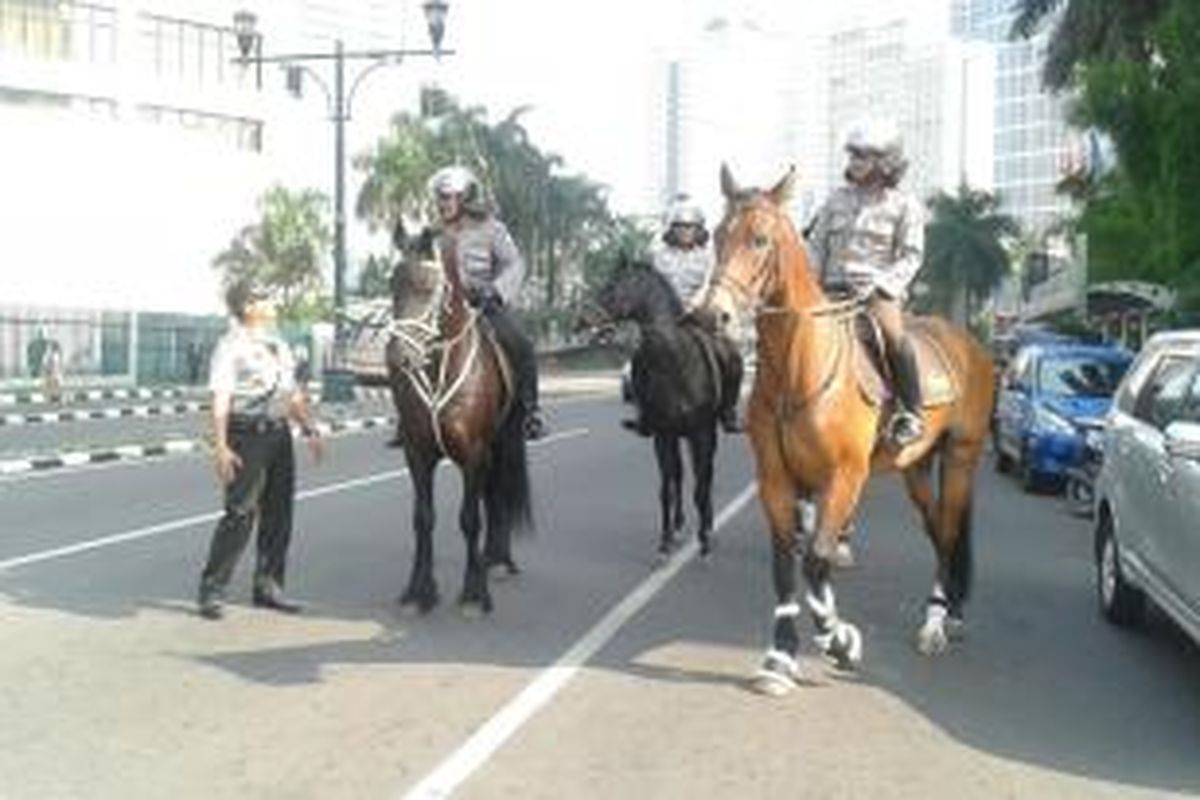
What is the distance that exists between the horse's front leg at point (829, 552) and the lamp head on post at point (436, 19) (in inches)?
998

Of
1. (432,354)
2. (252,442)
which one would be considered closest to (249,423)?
(252,442)

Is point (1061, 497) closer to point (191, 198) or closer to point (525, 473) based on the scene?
point (525, 473)

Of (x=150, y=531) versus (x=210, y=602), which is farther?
(x=150, y=531)

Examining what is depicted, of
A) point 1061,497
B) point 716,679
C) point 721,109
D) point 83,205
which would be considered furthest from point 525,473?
point 83,205

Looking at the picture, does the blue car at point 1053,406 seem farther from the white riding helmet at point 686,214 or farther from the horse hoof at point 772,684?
the horse hoof at point 772,684

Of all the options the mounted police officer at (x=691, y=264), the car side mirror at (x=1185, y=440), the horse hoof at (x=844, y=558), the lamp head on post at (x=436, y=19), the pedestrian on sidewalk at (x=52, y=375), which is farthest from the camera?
the pedestrian on sidewalk at (x=52, y=375)

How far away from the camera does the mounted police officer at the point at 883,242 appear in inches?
400

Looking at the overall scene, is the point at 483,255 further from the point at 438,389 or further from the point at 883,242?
the point at 883,242

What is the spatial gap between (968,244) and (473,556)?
10885 centimetres

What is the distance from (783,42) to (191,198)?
30.3 meters

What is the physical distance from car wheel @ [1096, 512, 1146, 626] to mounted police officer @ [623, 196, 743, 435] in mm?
3642

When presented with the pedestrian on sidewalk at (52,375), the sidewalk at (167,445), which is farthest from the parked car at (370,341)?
the pedestrian on sidewalk at (52,375)

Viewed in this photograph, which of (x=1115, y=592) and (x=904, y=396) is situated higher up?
(x=904, y=396)

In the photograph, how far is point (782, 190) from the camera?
373 inches
